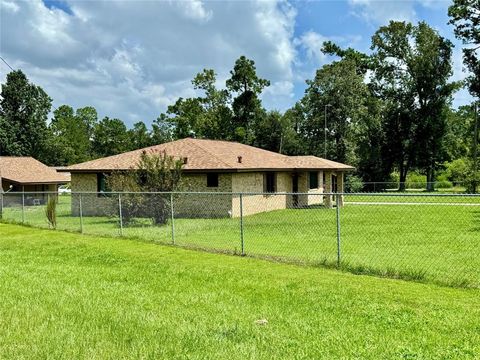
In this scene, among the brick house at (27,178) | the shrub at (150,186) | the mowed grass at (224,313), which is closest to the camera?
the mowed grass at (224,313)

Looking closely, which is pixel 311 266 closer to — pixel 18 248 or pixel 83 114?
pixel 18 248

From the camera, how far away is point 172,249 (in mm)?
12125

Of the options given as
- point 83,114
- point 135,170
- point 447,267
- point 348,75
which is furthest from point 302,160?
point 83,114

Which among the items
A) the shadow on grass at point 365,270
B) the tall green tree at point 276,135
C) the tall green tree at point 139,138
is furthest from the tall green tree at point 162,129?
the shadow on grass at point 365,270

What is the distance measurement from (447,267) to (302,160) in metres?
21.6

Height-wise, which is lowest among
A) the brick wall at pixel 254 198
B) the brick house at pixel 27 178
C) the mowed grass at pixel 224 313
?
the mowed grass at pixel 224 313

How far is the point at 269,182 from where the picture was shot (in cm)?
2827

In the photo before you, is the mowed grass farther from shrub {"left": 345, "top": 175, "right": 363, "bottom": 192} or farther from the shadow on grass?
shrub {"left": 345, "top": 175, "right": 363, "bottom": 192}

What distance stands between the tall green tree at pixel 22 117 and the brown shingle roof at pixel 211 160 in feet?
131

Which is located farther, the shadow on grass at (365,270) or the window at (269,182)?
the window at (269,182)

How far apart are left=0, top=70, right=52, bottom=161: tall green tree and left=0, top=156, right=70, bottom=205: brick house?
24.5 m

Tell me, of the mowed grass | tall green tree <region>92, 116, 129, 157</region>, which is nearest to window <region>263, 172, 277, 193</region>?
the mowed grass

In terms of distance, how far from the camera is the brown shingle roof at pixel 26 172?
35.7 m

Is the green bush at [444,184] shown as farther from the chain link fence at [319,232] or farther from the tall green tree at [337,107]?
the chain link fence at [319,232]
